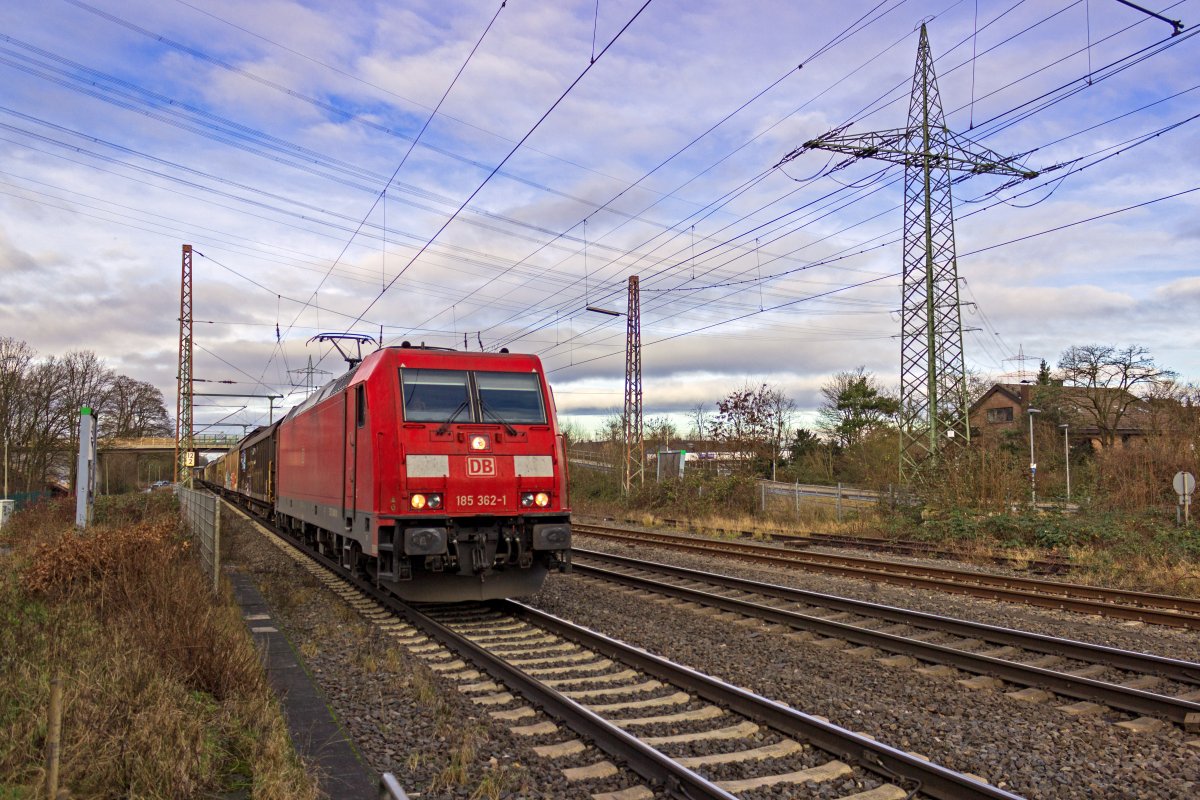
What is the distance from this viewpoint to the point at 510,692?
6.98 meters

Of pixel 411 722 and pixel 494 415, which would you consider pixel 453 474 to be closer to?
pixel 494 415

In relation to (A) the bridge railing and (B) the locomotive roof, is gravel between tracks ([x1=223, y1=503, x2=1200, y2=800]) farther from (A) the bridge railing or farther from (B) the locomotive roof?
(A) the bridge railing

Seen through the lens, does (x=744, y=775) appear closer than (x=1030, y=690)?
Yes

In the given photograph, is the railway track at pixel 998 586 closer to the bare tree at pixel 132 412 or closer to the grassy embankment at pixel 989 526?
the grassy embankment at pixel 989 526

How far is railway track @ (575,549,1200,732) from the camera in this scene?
6.66 m

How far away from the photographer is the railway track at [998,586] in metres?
10.7

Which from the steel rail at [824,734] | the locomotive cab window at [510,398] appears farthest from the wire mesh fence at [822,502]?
the steel rail at [824,734]

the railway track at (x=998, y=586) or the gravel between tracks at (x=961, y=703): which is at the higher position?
the gravel between tracks at (x=961, y=703)

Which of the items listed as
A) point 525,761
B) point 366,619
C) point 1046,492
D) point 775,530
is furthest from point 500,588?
point 1046,492

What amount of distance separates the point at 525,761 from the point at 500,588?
16.4ft

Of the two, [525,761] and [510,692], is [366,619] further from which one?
[525,761]

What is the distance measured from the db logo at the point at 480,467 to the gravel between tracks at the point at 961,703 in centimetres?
214

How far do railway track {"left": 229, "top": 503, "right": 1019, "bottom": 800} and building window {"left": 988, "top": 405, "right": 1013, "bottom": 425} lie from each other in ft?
197

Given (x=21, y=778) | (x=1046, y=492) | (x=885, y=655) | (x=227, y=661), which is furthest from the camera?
(x=1046, y=492)
